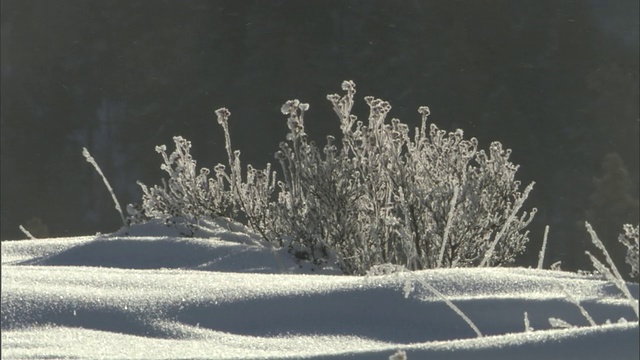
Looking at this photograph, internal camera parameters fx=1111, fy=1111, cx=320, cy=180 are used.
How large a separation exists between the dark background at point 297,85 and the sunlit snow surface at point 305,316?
30.5ft

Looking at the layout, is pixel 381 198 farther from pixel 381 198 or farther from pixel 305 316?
pixel 305 316

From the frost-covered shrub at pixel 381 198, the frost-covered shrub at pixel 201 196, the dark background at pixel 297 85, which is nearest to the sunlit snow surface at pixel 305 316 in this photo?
the frost-covered shrub at pixel 381 198

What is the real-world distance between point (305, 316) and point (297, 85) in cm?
1181

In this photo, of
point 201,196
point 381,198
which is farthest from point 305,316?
point 201,196

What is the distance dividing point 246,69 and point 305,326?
40.2ft

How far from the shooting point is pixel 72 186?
15117mm

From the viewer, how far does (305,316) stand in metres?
3.02

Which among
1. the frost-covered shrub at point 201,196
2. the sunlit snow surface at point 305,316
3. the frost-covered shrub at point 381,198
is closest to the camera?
the sunlit snow surface at point 305,316

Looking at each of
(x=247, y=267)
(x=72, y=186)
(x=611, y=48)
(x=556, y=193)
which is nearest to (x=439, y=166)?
(x=247, y=267)

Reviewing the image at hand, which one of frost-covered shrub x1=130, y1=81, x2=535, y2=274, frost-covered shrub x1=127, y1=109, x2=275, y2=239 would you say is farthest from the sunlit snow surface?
frost-covered shrub x1=127, y1=109, x2=275, y2=239

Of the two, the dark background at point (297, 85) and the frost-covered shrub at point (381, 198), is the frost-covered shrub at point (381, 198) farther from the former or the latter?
the dark background at point (297, 85)

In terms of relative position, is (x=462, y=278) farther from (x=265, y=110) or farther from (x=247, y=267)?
(x=265, y=110)

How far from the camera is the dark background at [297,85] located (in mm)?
13422

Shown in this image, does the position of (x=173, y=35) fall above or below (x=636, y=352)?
above
